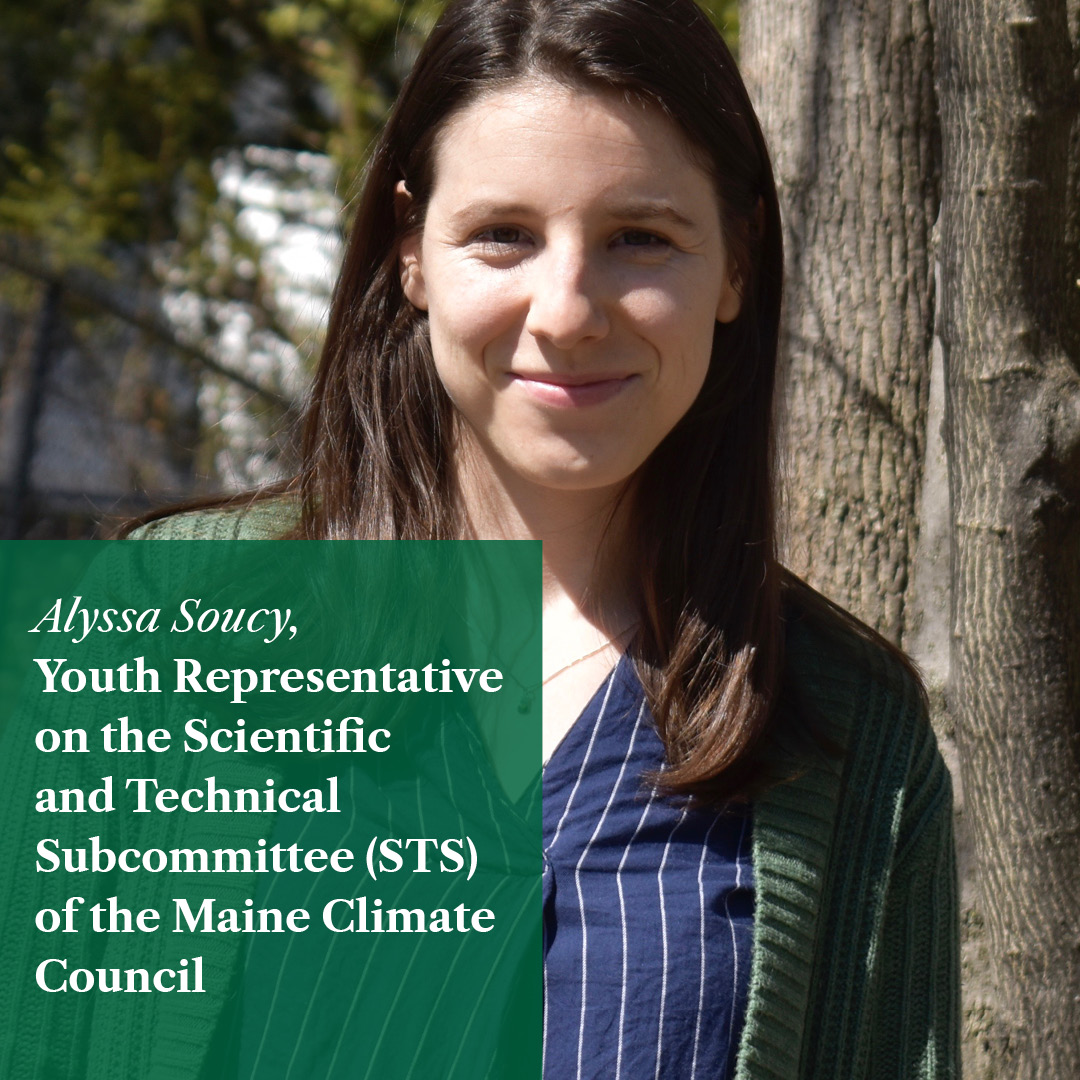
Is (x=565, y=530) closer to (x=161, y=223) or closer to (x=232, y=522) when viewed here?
(x=232, y=522)

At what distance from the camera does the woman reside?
1.64m

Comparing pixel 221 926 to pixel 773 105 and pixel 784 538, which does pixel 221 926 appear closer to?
pixel 784 538

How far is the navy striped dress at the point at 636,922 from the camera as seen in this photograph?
163cm

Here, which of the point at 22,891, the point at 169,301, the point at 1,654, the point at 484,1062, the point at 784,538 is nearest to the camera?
the point at 484,1062

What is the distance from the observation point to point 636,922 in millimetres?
1653

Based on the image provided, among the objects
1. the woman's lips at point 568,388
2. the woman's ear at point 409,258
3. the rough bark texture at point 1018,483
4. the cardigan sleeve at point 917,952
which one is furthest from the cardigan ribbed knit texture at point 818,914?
the woman's lips at point 568,388

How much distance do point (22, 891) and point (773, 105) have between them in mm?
1753

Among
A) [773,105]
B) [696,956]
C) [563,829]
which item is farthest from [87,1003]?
[773,105]

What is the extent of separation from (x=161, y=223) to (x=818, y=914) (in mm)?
7026

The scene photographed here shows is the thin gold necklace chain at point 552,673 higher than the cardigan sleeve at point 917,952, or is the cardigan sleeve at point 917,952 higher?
the thin gold necklace chain at point 552,673

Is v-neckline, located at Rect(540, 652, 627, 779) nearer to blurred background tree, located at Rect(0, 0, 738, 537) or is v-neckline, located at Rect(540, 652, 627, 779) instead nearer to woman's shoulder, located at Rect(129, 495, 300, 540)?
woman's shoulder, located at Rect(129, 495, 300, 540)

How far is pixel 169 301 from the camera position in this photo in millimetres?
7355

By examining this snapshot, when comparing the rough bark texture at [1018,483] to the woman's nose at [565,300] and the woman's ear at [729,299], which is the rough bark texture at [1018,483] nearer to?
the woman's ear at [729,299]

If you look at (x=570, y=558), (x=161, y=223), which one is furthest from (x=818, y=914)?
(x=161, y=223)
